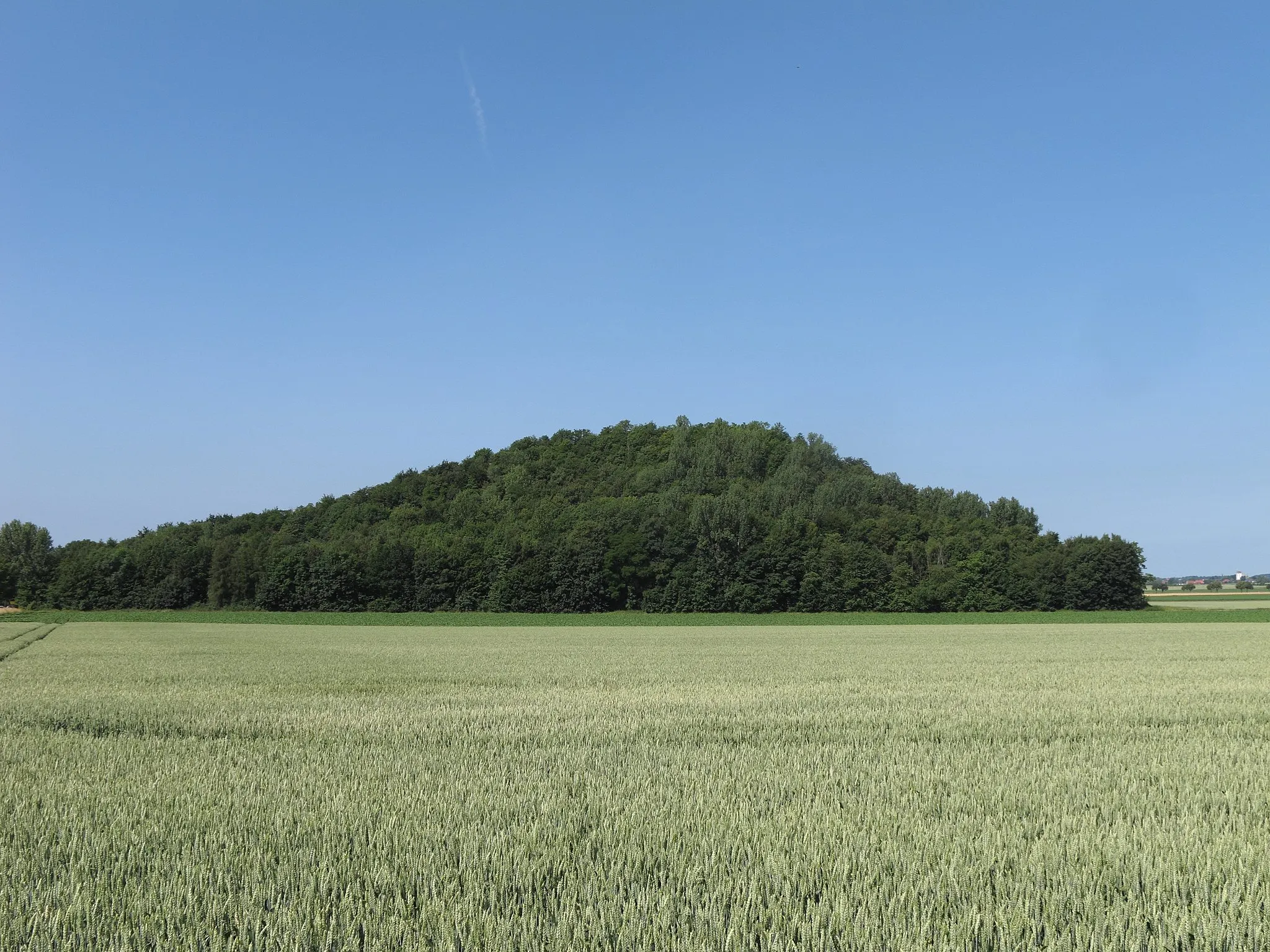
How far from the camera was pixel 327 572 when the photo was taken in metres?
86.8

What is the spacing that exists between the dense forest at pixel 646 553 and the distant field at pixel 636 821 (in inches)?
2773

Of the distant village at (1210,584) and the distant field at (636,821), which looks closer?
the distant field at (636,821)

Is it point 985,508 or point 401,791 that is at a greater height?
point 985,508

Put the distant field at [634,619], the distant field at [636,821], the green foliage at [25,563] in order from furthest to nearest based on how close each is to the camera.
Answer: the green foliage at [25,563]
the distant field at [634,619]
the distant field at [636,821]

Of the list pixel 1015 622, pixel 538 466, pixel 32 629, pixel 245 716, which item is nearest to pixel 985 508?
pixel 1015 622

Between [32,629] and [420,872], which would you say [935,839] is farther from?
[32,629]

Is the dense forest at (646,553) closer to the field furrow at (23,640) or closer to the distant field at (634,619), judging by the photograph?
the distant field at (634,619)

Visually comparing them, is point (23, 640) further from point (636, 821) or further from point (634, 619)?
point (634, 619)

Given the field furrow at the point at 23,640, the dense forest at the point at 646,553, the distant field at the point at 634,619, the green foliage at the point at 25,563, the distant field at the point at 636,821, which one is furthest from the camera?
the green foliage at the point at 25,563

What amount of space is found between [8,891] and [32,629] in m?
55.4

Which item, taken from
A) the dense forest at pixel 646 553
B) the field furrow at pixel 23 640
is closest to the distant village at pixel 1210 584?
the dense forest at pixel 646 553

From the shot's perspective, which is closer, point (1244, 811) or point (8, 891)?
point (8, 891)

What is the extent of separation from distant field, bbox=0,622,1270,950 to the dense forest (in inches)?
2773

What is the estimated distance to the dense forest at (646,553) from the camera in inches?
3258
